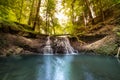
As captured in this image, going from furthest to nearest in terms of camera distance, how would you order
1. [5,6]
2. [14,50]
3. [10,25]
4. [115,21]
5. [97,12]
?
[97,12] → [115,21] → [10,25] → [14,50] → [5,6]

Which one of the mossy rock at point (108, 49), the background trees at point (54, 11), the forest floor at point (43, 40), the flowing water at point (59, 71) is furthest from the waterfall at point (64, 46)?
the flowing water at point (59, 71)

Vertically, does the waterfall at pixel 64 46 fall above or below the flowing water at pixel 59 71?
above

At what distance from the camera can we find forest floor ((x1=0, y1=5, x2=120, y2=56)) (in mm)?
13117

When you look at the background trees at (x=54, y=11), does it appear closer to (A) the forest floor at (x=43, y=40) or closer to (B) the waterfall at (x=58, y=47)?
(A) the forest floor at (x=43, y=40)

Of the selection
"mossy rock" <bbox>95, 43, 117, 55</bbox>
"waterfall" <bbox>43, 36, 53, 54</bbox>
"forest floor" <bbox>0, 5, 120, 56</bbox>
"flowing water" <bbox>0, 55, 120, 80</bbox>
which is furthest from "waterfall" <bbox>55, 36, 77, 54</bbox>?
"flowing water" <bbox>0, 55, 120, 80</bbox>

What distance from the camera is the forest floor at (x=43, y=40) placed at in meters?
13.1

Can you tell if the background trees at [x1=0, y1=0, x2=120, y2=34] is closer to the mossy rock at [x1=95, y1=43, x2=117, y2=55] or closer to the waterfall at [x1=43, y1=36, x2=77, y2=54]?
the waterfall at [x1=43, y1=36, x2=77, y2=54]

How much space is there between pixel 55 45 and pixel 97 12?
33.0 feet

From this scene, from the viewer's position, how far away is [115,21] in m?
15.4

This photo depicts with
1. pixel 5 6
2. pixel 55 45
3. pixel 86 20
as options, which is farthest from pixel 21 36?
pixel 86 20

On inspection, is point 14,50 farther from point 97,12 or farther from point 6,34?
point 97,12

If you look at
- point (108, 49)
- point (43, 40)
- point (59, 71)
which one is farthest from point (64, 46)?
point (59, 71)

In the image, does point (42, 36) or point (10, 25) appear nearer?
point (10, 25)

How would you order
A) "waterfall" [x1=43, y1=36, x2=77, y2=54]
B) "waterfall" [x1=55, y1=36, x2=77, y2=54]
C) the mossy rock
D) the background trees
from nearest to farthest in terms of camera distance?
the mossy rock → "waterfall" [x1=43, y1=36, x2=77, y2=54] → "waterfall" [x1=55, y1=36, x2=77, y2=54] → the background trees
